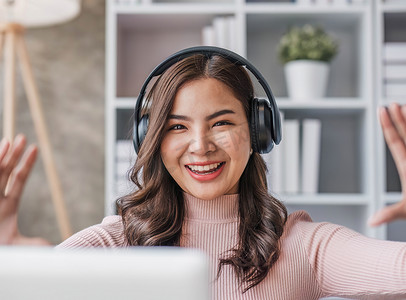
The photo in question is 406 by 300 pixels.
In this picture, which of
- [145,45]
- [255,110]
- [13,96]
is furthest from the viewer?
[145,45]

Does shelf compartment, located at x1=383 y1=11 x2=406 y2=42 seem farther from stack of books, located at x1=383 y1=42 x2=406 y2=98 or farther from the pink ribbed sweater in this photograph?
the pink ribbed sweater

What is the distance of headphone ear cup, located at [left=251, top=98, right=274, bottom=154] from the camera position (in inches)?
41.9

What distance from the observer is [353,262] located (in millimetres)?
977

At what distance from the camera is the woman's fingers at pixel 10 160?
813 millimetres

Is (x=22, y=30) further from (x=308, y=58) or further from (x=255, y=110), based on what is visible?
(x=255, y=110)

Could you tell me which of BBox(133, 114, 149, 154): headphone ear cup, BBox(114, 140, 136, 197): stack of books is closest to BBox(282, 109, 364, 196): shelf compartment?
BBox(114, 140, 136, 197): stack of books

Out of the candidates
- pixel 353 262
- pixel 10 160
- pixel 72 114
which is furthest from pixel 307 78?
pixel 10 160

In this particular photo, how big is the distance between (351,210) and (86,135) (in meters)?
1.36

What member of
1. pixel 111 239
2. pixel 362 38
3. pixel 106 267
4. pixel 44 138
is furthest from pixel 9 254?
pixel 362 38

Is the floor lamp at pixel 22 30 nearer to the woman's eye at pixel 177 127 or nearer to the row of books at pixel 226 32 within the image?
the row of books at pixel 226 32

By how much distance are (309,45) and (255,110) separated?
1465 mm

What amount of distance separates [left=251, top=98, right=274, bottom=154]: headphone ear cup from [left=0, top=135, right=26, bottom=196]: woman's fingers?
44cm

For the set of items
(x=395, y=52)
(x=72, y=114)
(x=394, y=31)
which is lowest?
(x=72, y=114)

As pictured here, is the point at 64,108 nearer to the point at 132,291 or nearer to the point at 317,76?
the point at 317,76
